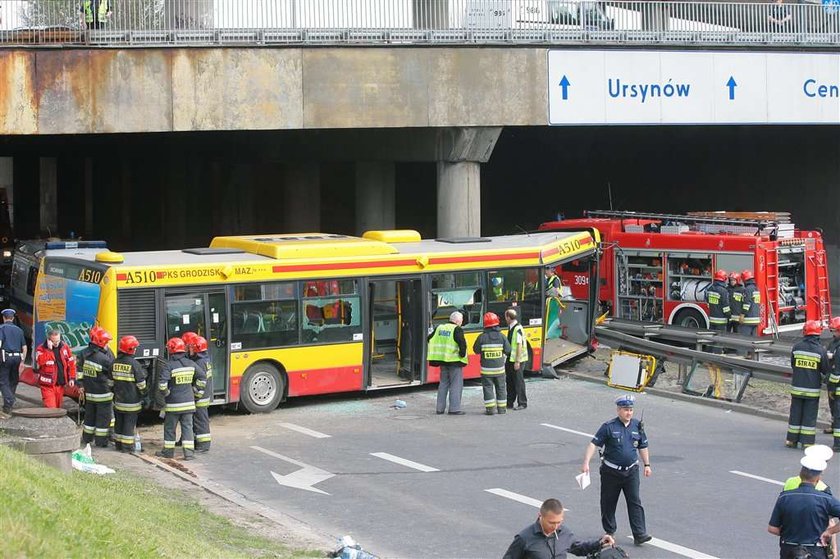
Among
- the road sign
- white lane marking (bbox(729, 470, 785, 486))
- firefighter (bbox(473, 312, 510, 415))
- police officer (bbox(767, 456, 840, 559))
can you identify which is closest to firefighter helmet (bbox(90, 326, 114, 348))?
firefighter (bbox(473, 312, 510, 415))

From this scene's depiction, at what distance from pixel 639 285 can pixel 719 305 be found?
329 centimetres

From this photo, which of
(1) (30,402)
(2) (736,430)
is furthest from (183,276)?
(2) (736,430)

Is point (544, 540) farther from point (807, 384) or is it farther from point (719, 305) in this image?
point (719, 305)

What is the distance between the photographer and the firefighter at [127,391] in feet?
53.6

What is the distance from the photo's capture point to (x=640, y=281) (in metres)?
27.2

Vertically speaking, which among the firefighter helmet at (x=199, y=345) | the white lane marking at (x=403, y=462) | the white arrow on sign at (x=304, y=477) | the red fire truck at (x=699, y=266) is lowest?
the white arrow on sign at (x=304, y=477)

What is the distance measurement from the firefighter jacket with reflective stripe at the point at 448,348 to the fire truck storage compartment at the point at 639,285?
336 inches

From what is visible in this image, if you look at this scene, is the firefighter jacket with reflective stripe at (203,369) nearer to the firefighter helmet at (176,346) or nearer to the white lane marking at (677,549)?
the firefighter helmet at (176,346)

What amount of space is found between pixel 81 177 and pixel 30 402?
49792 millimetres

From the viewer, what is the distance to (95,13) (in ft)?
82.6

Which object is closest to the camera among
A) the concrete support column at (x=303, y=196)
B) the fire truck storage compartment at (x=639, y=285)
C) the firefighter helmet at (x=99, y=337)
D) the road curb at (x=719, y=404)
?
the firefighter helmet at (x=99, y=337)

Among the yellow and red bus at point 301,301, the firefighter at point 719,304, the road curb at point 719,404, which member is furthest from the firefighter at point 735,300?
the yellow and red bus at point 301,301

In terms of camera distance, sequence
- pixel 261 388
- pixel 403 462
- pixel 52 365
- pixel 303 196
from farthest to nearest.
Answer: pixel 303 196
pixel 261 388
pixel 52 365
pixel 403 462

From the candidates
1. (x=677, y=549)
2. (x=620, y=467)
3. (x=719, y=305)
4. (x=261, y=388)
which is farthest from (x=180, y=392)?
(x=719, y=305)
